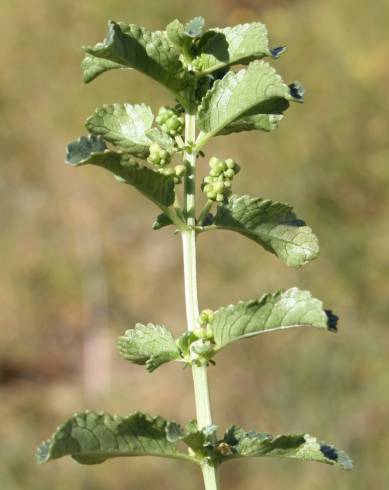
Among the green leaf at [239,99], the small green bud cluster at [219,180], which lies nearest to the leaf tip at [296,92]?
the green leaf at [239,99]

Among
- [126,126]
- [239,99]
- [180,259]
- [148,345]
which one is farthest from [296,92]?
[180,259]

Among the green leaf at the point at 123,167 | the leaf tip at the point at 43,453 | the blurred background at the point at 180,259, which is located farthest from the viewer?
the blurred background at the point at 180,259

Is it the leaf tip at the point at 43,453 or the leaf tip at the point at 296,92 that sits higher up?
the leaf tip at the point at 296,92

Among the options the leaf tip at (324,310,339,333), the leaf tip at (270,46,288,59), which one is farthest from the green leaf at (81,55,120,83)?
the leaf tip at (324,310,339,333)

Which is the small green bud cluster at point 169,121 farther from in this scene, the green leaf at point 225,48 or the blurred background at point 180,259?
the blurred background at point 180,259

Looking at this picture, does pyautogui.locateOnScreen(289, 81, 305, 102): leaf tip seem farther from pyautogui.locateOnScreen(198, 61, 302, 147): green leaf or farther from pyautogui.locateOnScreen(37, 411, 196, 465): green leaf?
pyautogui.locateOnScreen(37, 411, 196, 465): green leaf

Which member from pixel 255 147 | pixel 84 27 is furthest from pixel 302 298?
pixel 84 27

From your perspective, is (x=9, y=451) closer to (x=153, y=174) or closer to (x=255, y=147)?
(x=255, y=147)
